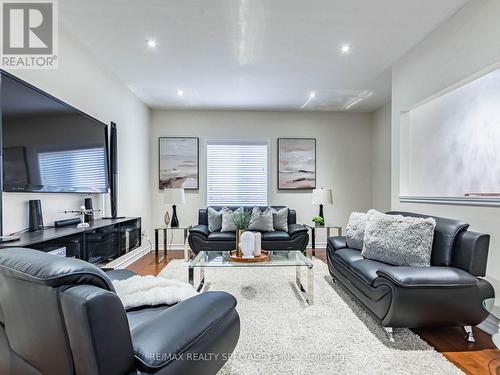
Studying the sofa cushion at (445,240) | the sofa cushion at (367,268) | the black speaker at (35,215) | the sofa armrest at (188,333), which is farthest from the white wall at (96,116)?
the sofa cushion at (445,240)

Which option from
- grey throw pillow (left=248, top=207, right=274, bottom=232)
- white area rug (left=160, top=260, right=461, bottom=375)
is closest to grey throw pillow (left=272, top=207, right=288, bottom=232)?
grey throw pillow (left=248, top=207, right=274, bottom=232)

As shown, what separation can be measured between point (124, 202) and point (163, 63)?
199 centimetres

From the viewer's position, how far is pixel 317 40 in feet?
10.3

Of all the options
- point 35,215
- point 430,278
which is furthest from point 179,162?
point 430,278

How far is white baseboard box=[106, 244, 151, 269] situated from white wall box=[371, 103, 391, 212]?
168 inches

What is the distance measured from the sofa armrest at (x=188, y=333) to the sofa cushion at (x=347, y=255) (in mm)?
1647

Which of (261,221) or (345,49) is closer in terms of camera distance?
(345,49)

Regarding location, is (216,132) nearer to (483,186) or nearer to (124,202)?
(124,202)

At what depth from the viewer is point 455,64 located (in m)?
2.75

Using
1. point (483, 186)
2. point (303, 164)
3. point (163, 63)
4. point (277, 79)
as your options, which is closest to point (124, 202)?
point (163, 63)

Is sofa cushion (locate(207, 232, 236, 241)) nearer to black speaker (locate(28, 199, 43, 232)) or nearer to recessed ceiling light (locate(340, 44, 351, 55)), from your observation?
black speaker (locate(28, 199, 43, 232))

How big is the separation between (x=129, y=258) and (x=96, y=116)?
6.70ft

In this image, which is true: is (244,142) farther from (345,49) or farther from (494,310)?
(494,310)

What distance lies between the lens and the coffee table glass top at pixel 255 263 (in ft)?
9.14
